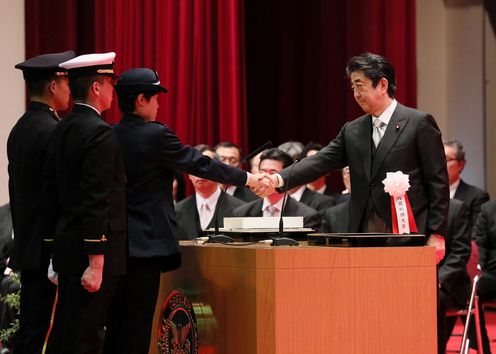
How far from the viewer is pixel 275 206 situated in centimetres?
665

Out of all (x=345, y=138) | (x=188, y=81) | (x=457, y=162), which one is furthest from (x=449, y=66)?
(x=345, y=138)

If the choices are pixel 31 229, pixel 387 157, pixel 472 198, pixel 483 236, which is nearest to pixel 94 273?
pixel 31 229

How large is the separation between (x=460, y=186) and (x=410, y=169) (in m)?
3.97

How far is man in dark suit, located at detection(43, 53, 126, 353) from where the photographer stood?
3812 millimetres

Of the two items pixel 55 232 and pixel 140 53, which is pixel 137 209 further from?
pixel 140 53

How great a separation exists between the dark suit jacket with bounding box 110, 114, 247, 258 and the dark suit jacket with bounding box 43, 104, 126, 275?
23 centimetres

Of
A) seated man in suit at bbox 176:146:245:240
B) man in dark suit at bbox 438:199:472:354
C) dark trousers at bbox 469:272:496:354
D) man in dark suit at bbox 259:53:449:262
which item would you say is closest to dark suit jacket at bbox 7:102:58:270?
man in dark suit at bbox 259:53:449:262

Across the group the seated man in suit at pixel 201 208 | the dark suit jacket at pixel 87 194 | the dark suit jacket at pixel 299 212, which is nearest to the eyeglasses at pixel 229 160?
the seated man in suit at pixel 201 208

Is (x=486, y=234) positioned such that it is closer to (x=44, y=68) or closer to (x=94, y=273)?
(x=44, y=68)

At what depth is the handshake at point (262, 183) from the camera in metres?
4.66

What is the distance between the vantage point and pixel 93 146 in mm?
3846

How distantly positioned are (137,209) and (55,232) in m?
0.41

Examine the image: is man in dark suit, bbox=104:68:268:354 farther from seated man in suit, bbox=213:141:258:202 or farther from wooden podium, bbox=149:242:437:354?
seated man in suit, bbox=213:141:258:202

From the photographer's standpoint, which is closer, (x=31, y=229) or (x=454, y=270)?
(x=31, y=229)
